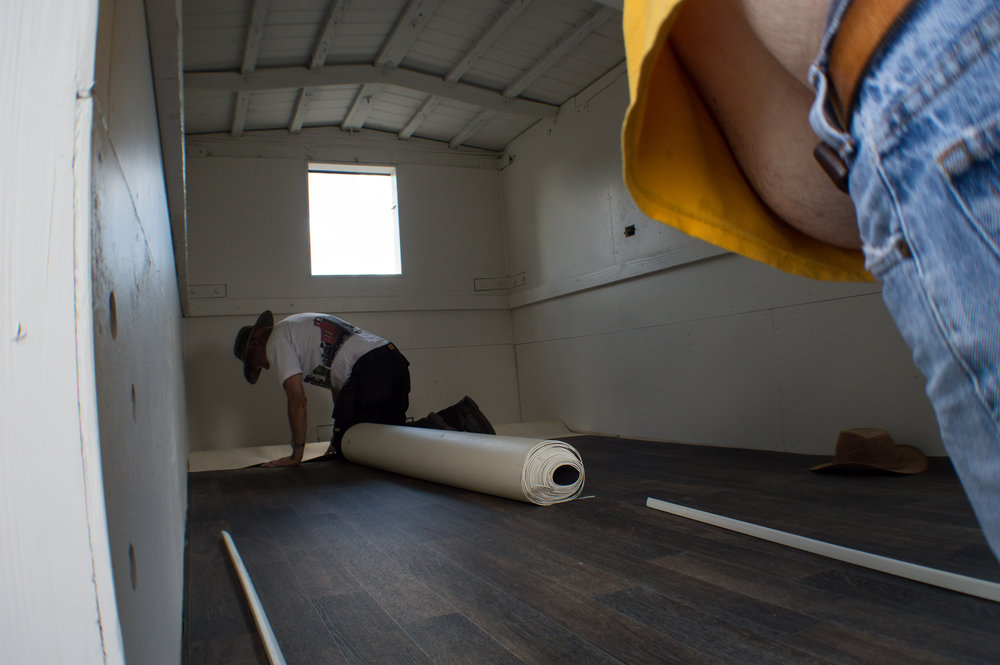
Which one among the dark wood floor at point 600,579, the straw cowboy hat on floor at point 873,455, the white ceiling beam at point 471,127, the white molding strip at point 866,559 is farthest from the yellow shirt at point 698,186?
the white ceiling beam at point 471,127

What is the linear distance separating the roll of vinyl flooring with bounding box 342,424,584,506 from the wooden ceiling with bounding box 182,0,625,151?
247 centimetres

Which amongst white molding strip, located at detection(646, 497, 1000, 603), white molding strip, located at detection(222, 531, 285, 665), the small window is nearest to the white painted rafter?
the small window

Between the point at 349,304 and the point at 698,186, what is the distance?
19.4 feet

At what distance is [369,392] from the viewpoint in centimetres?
456

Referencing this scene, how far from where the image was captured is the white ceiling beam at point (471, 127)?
623 cm

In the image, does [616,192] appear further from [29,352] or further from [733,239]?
[29,352]

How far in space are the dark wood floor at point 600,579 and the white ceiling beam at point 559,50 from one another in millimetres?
3446

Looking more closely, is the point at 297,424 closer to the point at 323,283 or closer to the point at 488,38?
the point at 323,283

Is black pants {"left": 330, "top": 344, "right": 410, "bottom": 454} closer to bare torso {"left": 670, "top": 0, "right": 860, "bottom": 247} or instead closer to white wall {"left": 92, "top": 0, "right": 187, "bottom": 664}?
white wall {"left": 92, "top": 0, "right": 187, "bottom": 664}

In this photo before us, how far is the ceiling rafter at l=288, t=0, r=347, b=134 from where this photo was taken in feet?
14.1

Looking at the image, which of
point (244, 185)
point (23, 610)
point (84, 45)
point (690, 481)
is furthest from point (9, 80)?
point (244, 185)

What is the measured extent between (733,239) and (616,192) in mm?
4850

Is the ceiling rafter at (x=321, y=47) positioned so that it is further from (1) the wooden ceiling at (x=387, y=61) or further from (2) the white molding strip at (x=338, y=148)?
(2) the white molding strip at (x=338, y=148)

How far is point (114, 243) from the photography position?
1.94 ft
